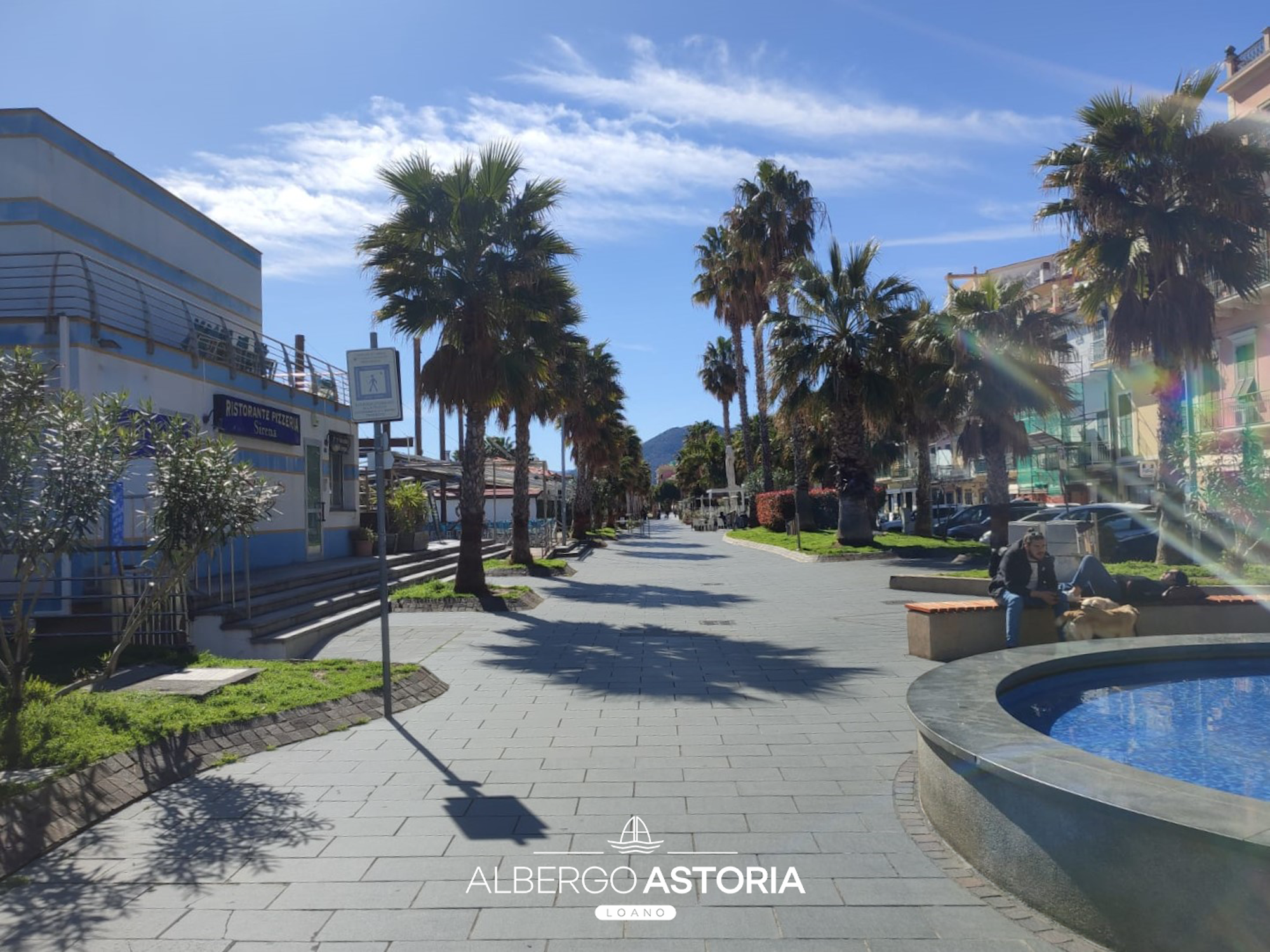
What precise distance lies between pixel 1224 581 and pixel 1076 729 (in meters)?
10.7

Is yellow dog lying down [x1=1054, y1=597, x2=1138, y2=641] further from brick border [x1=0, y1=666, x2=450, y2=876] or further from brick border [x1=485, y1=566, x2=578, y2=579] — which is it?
brick border [x1=485, y1=566, x2=578, y2=579]

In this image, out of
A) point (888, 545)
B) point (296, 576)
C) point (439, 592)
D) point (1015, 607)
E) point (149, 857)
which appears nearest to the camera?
point (149, 857)

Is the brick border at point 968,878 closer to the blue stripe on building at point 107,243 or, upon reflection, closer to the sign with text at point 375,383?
the sign with text at point 375,383

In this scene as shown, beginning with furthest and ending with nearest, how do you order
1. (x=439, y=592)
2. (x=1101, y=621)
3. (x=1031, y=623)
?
(x=439, y=592) → (x=1031, y=623) → (x=1101, y=621)

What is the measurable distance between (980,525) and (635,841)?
106ft

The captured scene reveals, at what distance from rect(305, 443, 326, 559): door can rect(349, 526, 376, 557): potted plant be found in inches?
63.8

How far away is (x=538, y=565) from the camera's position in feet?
79.6

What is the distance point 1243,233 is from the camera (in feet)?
60.7

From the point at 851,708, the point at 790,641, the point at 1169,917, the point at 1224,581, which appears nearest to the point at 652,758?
the point at 851,708

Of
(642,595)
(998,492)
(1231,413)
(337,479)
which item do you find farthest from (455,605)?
(1231,413)

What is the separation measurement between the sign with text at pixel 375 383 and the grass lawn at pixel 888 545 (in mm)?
20163

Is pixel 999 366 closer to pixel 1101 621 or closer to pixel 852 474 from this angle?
pixel 852 474

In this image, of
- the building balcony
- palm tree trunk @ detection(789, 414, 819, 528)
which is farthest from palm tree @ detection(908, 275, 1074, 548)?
palm tree trunk @ detection(789, 414, 819, 528)

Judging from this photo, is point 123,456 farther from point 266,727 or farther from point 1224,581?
point 1224,581
